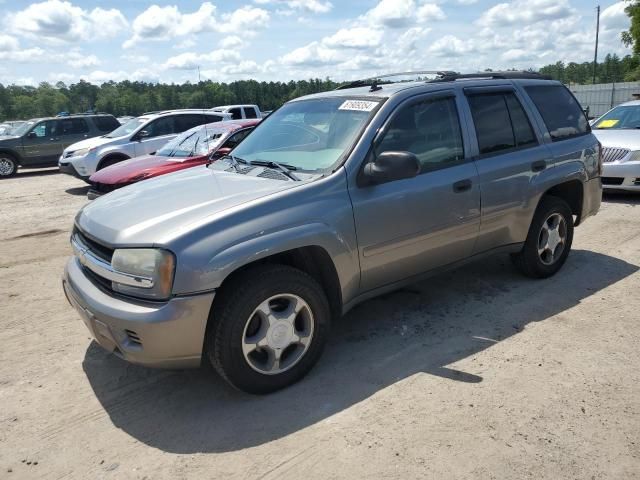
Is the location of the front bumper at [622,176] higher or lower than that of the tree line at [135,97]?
lower

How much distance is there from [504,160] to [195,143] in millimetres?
5862

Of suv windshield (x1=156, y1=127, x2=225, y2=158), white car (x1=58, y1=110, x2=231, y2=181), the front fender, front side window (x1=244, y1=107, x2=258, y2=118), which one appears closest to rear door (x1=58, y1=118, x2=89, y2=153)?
white car (x1=58, y1=110, x2=231, y2=181)

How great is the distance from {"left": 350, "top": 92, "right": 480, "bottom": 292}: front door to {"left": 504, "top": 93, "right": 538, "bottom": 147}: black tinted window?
73 cm

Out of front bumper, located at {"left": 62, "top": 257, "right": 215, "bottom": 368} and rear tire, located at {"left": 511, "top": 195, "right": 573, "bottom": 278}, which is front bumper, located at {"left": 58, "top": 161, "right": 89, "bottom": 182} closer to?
front bumper, located at {"left": 62, "top": 257, "right": 215, "bottom": 368}

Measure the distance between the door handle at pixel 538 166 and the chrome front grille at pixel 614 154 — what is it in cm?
456

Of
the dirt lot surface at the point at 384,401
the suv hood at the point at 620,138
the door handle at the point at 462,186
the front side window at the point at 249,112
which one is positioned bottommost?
the dirt lot surface at the point at 384,401

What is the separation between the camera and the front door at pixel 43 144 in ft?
54.4

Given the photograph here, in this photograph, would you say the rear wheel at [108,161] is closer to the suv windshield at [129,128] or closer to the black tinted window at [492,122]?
the suv windshield at [129,128]

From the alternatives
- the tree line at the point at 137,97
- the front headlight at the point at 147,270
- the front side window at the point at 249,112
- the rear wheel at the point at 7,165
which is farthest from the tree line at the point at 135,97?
the front headlight at the point at 147,270

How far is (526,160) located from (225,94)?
71765 mm

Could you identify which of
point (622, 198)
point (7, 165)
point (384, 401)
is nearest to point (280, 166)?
point (384, 401)

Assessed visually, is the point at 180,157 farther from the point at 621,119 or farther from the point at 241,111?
the point at 241,111

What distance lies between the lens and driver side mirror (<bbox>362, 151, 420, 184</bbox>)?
336 centimetres

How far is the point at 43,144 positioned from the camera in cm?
1670
